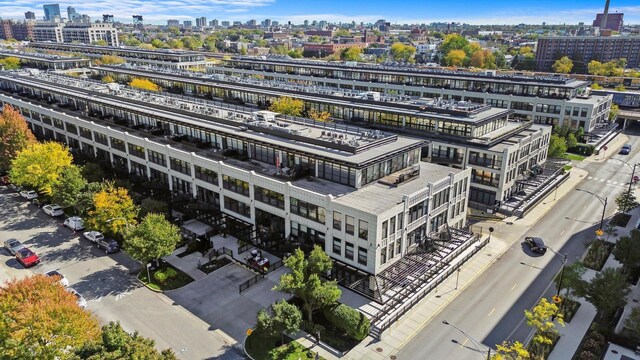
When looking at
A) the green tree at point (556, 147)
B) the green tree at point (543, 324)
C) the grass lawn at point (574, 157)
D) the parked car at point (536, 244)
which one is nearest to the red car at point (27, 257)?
the green tree at point (543, 324)

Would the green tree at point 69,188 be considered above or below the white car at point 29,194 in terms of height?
above

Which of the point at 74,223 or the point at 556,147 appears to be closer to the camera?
the point at 74,223

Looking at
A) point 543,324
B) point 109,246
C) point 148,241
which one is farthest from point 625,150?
point 109,246

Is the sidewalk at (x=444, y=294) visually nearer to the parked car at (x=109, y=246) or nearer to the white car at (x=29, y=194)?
the parked car at (x=109, y=246)

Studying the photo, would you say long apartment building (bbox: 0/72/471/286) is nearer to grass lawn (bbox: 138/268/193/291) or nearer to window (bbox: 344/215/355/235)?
window (bbox: 344/215/355/235)

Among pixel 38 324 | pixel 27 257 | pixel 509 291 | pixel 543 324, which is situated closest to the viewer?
pixel 38 324

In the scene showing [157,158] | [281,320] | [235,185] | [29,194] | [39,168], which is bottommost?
[29,194]

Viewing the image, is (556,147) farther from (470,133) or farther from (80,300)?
(80,300)
